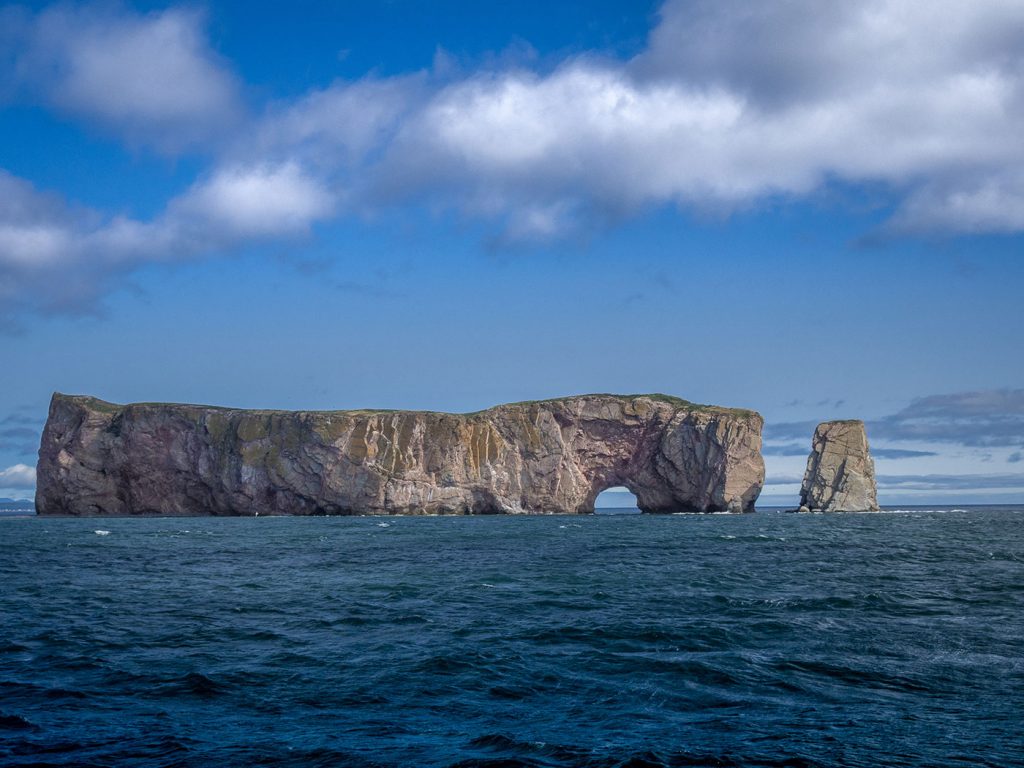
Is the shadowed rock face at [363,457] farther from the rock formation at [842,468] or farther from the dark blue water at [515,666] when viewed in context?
the dark blue water at [515,666]

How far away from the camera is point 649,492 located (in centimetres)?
12825

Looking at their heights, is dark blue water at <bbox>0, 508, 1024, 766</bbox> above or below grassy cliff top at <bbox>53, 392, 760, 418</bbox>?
below

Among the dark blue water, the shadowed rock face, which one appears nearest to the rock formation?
the shadowed rock face

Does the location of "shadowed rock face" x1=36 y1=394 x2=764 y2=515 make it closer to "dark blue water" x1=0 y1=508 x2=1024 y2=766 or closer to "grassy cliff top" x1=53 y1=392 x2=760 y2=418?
"grassy cliff top" x1=53 y1=392 x2=760 y2=418

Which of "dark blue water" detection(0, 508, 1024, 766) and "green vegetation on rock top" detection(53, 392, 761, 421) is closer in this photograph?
"dark blue water" detection(0, 508, 1024, 766)

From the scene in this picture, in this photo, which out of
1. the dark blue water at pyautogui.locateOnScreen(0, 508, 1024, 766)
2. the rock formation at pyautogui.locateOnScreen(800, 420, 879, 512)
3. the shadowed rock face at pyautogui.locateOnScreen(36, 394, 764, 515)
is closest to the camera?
the dark blue water at pyautogui.locateOnScreen(0, 508, 1024, 766)

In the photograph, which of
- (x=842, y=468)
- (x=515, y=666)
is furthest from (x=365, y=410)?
(x=515, y=666)

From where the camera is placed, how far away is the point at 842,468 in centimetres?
12019

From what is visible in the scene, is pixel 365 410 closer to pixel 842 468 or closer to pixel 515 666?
pixel 842 468

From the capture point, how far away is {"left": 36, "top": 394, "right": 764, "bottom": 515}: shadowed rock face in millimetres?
115312

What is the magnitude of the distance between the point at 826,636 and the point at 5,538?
203 feet

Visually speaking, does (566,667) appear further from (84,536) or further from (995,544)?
(84,536)

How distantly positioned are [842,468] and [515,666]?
113 m

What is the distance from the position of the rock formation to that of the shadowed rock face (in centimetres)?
970
